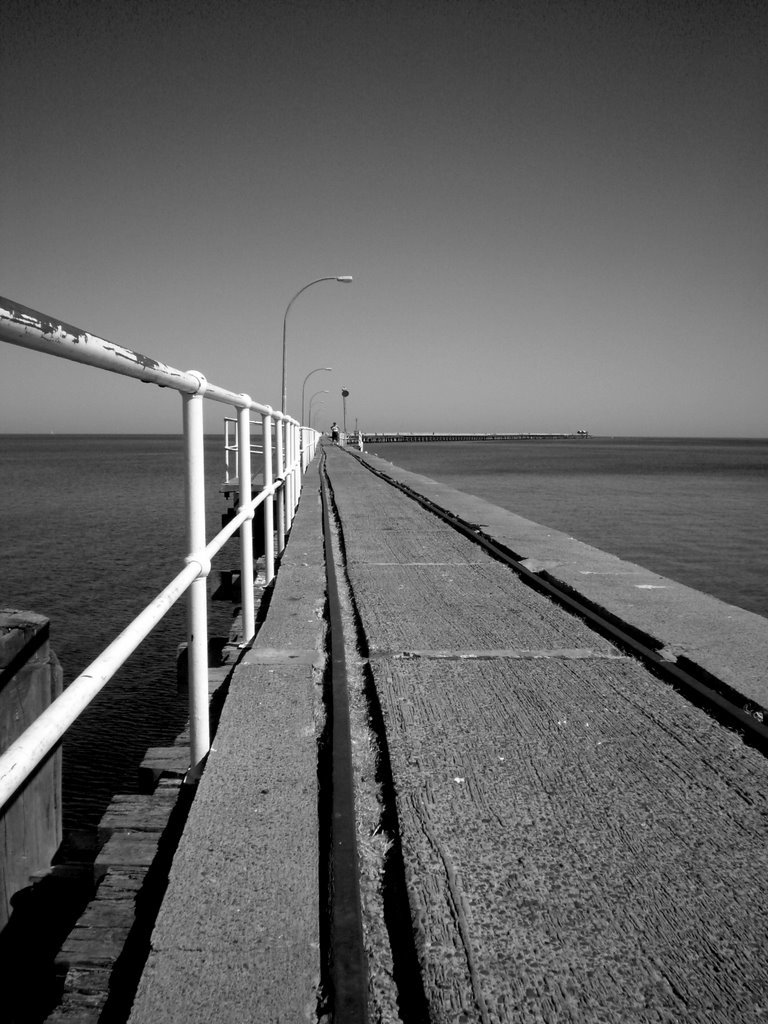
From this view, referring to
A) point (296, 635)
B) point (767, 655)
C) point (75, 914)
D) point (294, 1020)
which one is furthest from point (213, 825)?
point (767, 655)

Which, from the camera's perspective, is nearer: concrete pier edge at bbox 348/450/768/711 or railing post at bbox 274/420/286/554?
concrete pier edge at bbox 348/450/768/711

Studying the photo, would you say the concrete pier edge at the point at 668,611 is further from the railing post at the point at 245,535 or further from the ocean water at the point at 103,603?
the ocean water at the point at 103,603

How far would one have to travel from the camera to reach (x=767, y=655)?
3.51 m

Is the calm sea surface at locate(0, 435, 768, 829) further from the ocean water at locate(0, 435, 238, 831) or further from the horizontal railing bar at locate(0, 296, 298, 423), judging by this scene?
the horizontal railing bar at locate(0, 296, 298, 423)

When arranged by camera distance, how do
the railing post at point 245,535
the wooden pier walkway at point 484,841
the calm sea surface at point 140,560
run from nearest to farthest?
the wooden pier walkway at point 484,841
the railing post at point 245,535
the calm sea surface at point 140,560

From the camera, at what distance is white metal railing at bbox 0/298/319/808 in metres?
1.21

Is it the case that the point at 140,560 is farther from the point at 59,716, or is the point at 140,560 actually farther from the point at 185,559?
the point at 59,716

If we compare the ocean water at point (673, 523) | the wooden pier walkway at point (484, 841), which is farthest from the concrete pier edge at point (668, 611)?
the ocean water at point (673, 523)

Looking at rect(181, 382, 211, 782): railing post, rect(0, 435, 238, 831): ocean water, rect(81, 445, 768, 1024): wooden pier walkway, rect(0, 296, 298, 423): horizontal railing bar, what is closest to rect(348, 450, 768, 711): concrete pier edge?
rect(81, 445, 768, 1024): wooden pier walkway

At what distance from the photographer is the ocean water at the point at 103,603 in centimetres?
608

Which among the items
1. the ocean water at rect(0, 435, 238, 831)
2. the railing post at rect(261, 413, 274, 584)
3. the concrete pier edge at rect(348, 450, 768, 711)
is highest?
the railing post at rect(261, 413, 274, 584)

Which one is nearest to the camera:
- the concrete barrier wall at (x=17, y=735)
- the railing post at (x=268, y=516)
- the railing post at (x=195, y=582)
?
the railing post at (x=195, y=582)

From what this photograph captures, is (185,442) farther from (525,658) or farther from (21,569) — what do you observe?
(21,569)

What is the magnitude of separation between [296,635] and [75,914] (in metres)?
1.55
